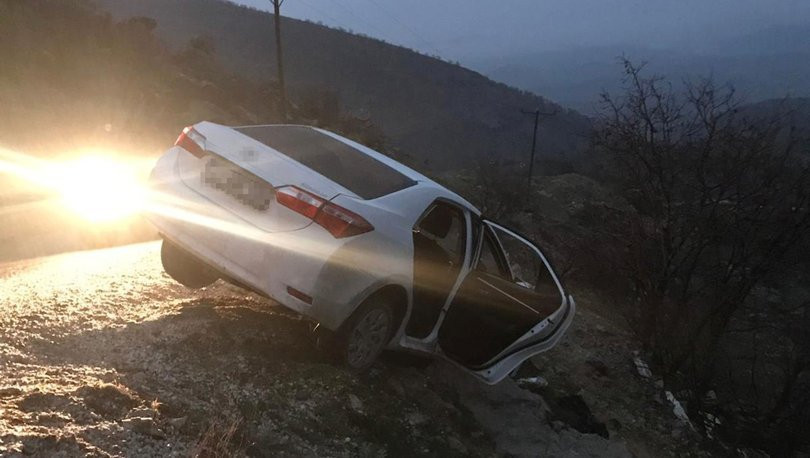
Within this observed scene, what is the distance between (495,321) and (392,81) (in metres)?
96.9

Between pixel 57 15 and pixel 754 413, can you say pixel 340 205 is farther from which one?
pixel 57 15

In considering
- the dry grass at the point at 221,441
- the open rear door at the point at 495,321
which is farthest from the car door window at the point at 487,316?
the dry grass at the point at 221,441

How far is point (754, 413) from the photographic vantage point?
9266mm

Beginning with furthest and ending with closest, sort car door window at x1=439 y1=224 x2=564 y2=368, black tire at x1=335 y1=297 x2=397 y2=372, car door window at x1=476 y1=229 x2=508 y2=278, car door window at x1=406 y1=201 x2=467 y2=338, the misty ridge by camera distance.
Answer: the misty ridge < car door window at x1=476 y1=229 x2=508 y2=278 < car door window at x1=439 y1=224 x2=564 y2=368 < car door window at x1=406 y1=201 x2=467 y2=338 < black tire at x1=335 y1=297 x2=397 y2=372

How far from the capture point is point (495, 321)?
18.2 ft

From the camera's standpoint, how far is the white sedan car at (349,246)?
420cm

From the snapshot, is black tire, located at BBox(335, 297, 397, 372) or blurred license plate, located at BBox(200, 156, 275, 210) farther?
black tire, located at BBox(335, 297, 397, 372)

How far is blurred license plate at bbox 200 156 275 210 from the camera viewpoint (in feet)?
14.2

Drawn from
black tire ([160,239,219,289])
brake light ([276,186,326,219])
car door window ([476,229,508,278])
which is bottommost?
black tire ([160,239,219,289])

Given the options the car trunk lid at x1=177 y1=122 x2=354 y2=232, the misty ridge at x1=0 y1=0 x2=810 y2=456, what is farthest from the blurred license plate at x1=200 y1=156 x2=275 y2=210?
the misty ridge at x1=0 y1=0 x2=810 y2=456

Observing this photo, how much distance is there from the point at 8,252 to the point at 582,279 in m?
12.7

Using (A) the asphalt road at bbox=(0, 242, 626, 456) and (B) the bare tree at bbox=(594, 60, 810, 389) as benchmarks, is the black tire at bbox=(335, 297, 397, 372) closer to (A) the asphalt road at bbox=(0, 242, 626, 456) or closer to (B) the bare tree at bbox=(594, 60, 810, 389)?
(A) the asphalt road at bbox=(0, 242, 626, 456)

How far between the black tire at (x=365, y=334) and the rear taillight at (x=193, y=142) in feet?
5.52

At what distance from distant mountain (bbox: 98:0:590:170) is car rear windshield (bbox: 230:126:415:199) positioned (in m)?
68.3
